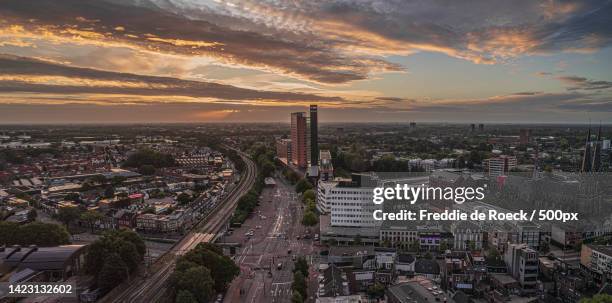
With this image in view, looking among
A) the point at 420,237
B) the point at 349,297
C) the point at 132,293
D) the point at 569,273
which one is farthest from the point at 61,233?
the point at 569,273

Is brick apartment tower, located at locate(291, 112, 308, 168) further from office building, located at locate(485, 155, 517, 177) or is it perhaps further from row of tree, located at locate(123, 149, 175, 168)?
office building, located at locate(485, 155, 517, 177)

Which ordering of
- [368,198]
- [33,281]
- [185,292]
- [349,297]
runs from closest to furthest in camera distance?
1. [185,292]
2. [349,297]
3. [33,281]
4. [368,198]

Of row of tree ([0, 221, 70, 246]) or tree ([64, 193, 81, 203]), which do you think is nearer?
row of tree ([0, 221, 70, 246])

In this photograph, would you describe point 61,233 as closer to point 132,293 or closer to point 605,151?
point 132,293

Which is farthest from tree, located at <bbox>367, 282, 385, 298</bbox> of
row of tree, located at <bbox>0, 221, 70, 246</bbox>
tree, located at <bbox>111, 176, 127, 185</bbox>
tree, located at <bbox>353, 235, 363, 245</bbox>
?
tree, located at <bbox>111, 176, 127, 185</bbox>

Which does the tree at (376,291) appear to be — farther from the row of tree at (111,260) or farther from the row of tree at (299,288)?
the row of tree at (111,260)

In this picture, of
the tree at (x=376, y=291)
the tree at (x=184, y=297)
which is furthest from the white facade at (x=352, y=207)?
the tree at (x=184, y=297)

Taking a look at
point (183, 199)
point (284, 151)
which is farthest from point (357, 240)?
point (284, 151)
